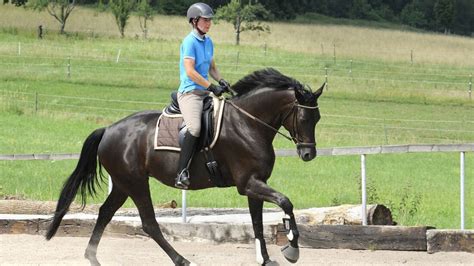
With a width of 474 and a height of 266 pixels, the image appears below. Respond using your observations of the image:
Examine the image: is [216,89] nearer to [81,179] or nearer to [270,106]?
[270,106]

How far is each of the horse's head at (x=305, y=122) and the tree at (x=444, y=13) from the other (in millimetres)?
102237

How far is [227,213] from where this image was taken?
1364 cm

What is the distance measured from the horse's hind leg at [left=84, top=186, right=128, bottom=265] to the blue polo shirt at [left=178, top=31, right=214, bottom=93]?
144 cm

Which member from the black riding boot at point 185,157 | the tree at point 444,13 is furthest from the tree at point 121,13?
the black riding boot at point 185,157

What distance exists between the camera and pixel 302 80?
4322 centimetres

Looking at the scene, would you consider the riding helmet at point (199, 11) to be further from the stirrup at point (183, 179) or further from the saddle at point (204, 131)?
the stirrup at point (183, 179)

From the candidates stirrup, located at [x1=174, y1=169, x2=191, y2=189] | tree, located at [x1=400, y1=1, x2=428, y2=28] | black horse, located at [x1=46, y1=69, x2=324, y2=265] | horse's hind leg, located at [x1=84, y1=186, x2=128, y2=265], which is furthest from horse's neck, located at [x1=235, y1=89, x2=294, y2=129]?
tree, located at [x1=400, y1=1, x2=428, y2=28]

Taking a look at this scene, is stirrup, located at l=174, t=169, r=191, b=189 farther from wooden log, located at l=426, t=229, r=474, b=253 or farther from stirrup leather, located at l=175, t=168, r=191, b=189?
wooden log, located at l=426, t=229, r=474, b=253

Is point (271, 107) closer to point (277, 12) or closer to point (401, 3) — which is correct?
point (277, 12)

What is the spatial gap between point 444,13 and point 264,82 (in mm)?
102425

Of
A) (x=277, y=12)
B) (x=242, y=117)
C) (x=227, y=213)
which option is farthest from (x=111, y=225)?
(x=277, y=12)

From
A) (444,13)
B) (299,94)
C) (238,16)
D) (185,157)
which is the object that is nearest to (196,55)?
(185,157)

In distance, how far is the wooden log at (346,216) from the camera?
11.1m

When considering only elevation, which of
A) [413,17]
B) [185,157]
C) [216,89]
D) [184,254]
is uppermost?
[216,89]
